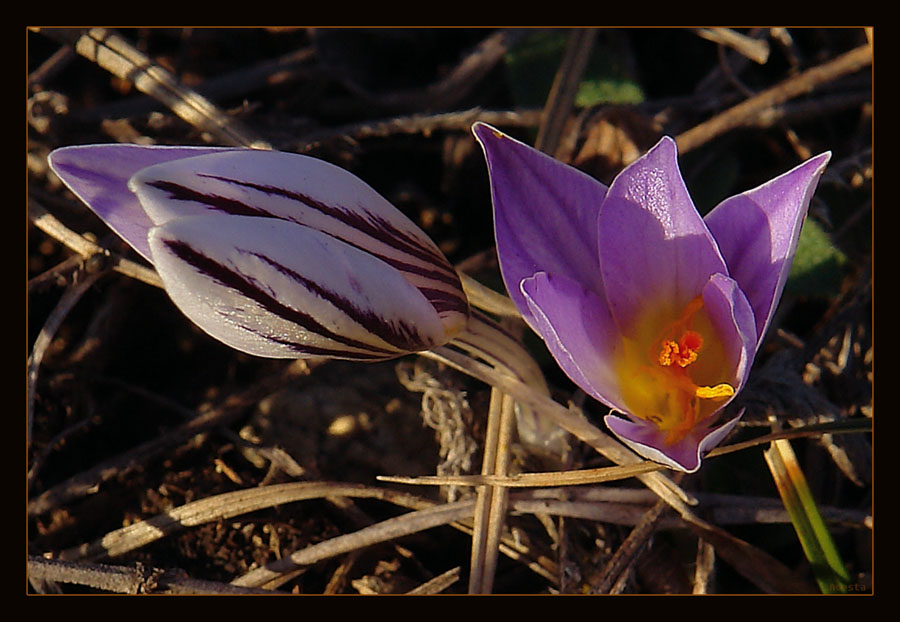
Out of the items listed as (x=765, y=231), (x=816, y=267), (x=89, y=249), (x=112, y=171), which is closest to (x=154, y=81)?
(x=89, y=249)

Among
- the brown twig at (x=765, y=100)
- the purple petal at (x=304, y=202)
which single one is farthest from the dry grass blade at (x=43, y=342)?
the brown twig at (x=765, y=100)

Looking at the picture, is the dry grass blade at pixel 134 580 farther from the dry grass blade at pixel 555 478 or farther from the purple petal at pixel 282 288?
the purple petal at pixel 282 288

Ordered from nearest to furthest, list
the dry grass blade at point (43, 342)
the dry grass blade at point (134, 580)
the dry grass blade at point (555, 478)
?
the dry grass blade at point (555, 478)
the dry grass blade at point (134, 580)
the dry grass blade at point (43, 342)

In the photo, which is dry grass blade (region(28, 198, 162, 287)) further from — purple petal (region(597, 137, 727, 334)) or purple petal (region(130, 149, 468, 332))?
purple petal (region(597, 137, 727, 334))

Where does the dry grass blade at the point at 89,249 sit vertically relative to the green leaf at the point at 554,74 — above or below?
below

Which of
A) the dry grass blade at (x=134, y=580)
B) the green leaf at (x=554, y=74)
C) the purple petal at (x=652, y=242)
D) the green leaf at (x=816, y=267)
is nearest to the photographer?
the purple petal at (x=652, y=242)

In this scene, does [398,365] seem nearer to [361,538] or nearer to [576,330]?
[361,538]

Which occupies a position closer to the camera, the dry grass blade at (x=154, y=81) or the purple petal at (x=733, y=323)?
the purple petal at (x=733, y=323)
